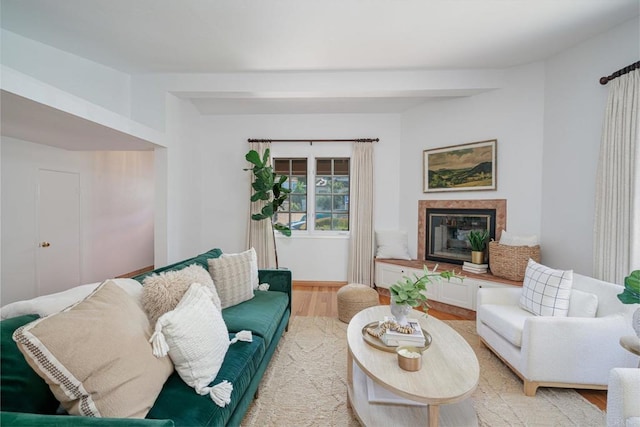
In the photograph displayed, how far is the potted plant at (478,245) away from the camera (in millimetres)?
3256

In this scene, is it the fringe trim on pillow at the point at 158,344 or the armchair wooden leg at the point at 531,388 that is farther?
the armchair wooden leg at the point at 531,388

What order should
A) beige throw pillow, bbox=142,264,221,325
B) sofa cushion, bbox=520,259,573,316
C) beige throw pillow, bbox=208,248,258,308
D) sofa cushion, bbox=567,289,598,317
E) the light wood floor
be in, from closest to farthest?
1. beige throw pillow, bbox=142,264,221,325
2. sofa cushion, bbox=567,289,598,317
3. sofa cushion, bbox=520,259,573,316
4. beige throw pillow, bbox=208,248,258,308
5. the light wood floor

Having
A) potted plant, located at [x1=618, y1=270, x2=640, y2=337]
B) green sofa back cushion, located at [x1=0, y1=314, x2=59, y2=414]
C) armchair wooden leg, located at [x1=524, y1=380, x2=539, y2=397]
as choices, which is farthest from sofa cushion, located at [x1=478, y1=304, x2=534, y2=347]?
green sofa back cushion, located at [x1=0, y1=314, x2=59, y2=414]

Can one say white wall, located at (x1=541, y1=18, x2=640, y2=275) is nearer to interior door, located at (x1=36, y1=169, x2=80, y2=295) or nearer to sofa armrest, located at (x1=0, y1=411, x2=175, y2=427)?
sofa armrest, located at (x1=0, y1=411, x2=175, y2=427)

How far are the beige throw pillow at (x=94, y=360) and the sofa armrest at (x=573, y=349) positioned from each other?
2354mm

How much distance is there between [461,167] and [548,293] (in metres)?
2.00

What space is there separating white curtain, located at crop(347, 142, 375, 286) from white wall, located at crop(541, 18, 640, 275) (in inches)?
85.7

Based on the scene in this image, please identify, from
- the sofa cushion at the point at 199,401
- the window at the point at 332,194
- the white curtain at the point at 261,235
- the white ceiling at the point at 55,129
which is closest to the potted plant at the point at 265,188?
the white curtain at the point at 261,235

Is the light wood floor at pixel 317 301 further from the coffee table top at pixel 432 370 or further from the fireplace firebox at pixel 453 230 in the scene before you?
the coffee table top at pixel 432 370

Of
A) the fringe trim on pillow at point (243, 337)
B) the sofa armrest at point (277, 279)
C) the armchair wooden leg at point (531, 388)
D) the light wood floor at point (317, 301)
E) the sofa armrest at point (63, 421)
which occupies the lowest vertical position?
the light wood floor at point (317, 301)

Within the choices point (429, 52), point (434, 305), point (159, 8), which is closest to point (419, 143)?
point (429, 52)

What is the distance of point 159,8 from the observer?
7.09ft

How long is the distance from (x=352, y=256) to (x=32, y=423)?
12.1 feet

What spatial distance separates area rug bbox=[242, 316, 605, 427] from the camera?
5.32 ft
